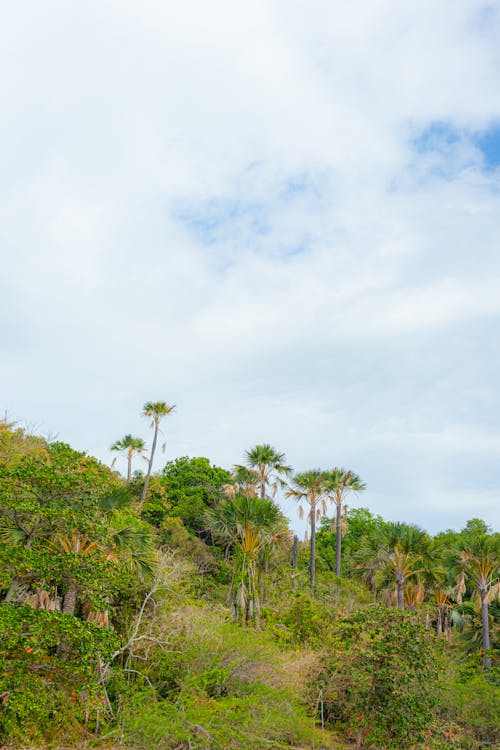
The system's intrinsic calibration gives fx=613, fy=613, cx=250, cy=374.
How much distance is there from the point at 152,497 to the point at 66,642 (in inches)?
1282

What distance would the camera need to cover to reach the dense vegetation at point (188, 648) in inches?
540

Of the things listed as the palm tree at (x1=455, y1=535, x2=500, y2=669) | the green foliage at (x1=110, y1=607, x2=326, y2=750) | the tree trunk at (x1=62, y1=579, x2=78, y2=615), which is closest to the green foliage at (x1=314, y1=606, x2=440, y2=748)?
the green foliage at (x1=110, y1=607, x2=326, y2=750)

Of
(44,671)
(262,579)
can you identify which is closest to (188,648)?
(44,671)

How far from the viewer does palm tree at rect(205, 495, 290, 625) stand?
1119 inches

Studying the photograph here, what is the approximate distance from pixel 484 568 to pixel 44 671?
19.3 meters

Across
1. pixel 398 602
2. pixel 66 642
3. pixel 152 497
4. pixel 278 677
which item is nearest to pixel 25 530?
pixel 66 642

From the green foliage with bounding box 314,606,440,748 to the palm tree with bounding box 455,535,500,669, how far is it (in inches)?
344

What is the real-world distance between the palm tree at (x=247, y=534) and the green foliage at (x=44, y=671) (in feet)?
46.3

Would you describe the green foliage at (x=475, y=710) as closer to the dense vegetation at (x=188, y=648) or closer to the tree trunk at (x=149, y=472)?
the dense vegetation at (x=188, y=648)

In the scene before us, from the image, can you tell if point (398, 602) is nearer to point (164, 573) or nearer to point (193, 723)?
point (164, 573)

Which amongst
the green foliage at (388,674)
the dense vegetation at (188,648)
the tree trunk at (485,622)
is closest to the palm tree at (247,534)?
the dense vegetation at (188,648)

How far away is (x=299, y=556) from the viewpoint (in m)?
49.1

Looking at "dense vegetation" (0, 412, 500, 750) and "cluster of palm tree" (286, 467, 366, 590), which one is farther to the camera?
"cluster of palm tree" (286, 467, 366, 590)

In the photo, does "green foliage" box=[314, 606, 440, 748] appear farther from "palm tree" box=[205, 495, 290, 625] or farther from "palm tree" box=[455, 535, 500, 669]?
"palm tree" box=[205, 495, 290, 625]
